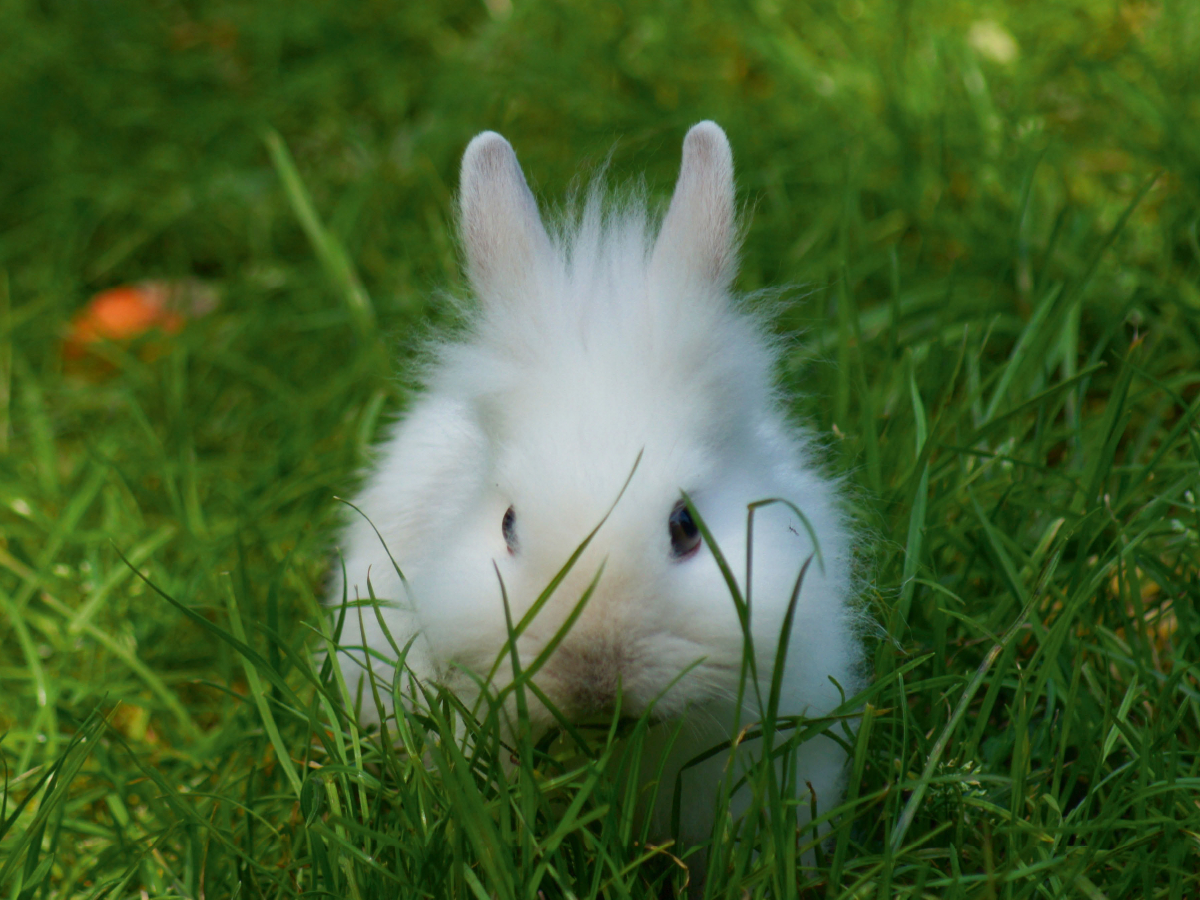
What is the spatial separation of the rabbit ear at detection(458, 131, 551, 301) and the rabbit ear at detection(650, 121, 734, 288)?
0.90 ft

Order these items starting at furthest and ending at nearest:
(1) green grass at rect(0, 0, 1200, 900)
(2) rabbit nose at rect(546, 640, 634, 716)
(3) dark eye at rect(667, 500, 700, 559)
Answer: (1) green grass at rect(0, 0, 1200, 900) → (3) dark eye at rect(667, 500, 700, 559) → (2) rabbit nose at rect(546, 640, 634, 716)

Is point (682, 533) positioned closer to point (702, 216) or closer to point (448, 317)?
point (702, 216)

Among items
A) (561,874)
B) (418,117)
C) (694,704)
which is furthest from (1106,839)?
(418,117)

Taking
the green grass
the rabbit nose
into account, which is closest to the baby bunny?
the rabbit nose

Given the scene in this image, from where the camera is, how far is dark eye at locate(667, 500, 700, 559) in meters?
2.15

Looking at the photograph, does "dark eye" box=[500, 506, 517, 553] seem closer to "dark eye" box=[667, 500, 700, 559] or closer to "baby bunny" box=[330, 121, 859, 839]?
"baby bunny" box=[330, 121, 859, 839]

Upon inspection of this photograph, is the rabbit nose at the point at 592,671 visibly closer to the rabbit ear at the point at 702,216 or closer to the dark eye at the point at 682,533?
the dark eye at the point at 682,533

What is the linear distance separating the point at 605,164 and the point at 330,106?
3.30 m

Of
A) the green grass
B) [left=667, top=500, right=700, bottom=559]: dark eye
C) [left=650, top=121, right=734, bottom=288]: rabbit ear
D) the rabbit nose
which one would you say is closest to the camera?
the rabbit nose

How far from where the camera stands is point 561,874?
2.09 metres

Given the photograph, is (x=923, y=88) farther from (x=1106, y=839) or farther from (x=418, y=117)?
(x=1106, y=839)

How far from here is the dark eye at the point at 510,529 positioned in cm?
221

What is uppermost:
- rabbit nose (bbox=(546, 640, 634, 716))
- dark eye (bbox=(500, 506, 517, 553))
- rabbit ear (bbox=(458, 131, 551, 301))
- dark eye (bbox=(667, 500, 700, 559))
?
rabbit ear (bbox=(458, 131, 551, 301))

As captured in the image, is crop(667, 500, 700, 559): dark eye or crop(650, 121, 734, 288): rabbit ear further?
crop(650, 121, 734, 288): rabbit ear
